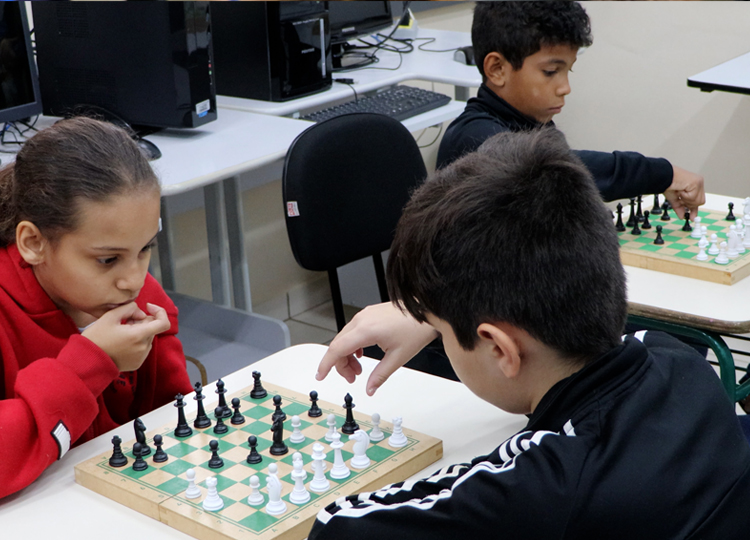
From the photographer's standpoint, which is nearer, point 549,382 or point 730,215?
point 549,382

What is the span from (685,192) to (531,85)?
53 centimetres

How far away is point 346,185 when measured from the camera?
220 centimetres

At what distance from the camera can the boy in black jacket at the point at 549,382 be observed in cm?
79

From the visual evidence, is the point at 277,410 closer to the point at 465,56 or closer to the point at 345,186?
the point at 345,186

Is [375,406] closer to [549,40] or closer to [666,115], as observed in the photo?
[549,40]

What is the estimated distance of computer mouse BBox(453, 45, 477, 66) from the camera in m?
3.55

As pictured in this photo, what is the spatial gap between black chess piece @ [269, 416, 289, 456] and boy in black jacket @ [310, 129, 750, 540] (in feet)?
0.69

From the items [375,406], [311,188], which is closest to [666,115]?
[311,188]

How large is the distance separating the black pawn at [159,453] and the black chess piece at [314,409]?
22 centimetres

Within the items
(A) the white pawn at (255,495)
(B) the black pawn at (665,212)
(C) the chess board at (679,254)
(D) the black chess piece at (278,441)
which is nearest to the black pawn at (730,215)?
(C) the chess board at (679,254)

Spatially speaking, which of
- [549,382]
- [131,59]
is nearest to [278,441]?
[549,382]

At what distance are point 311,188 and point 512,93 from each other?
70 cm

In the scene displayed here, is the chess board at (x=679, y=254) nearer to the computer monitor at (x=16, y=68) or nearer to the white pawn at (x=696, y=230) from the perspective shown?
the white pawn at (x=696, y=230)

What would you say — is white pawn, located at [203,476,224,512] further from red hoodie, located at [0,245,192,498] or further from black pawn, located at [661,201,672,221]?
black pawn, located at [661,201,672,221]
